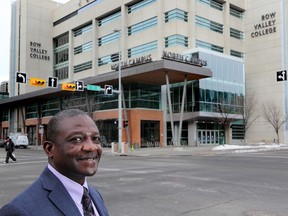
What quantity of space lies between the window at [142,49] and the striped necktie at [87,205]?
52.1 m

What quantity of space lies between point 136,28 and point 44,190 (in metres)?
57.0

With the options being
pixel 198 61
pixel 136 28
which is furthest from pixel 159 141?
pixel 136 28

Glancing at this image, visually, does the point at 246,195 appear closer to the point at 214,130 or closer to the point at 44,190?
the point at 44,190

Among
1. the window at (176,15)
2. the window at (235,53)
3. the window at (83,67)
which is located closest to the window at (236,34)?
the window at (235,53)

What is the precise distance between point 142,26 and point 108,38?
29.4 ft

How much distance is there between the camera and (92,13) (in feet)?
218

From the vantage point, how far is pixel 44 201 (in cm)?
176

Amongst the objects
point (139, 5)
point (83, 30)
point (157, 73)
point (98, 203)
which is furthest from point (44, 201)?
point (83, 30)

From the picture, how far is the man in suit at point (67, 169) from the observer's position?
1.77 m

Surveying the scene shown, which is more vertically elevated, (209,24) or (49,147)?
(209,24)

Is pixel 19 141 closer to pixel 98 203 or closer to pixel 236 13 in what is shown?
pixel 236 13

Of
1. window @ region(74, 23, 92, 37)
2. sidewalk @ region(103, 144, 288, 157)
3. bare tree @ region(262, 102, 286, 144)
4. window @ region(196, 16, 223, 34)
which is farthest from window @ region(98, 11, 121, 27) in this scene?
sidewalk @ region(103, 144, 288, 157)

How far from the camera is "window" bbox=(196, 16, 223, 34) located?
178 ft

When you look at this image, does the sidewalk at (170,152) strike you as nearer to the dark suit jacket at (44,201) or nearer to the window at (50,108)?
the window at (50,108)
